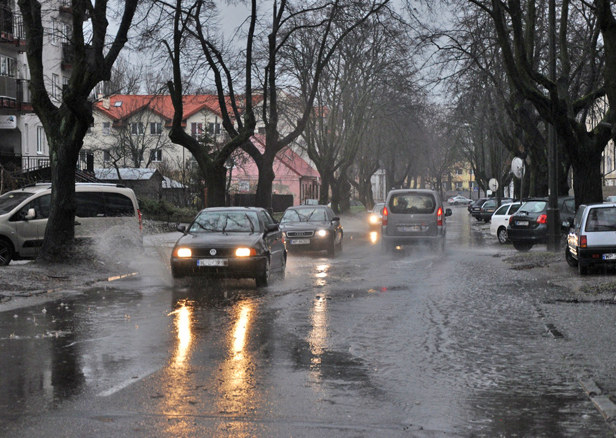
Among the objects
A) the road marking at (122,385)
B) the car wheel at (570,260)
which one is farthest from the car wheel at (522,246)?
the road marking at (122,385)

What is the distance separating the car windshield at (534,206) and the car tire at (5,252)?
594 inches

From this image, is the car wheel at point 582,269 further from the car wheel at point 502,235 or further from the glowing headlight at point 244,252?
the car wheel at point 502,235

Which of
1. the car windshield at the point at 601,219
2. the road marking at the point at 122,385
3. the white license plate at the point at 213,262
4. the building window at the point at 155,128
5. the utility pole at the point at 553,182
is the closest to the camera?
the road marking at the point at 122,385

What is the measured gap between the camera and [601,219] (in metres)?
17.4

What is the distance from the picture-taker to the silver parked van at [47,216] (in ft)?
64.4

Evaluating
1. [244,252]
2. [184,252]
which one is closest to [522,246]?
[244,252]

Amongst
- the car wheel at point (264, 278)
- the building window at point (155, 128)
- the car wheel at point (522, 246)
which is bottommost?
the car wheel at point (522, 246)

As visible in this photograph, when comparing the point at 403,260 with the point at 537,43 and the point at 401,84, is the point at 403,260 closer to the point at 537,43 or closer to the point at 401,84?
the point at 537,43

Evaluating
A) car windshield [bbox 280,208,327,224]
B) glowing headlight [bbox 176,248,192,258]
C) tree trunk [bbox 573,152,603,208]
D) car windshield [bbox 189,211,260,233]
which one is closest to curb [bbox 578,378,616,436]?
glowing headlight [bbox 176,248,192,258]

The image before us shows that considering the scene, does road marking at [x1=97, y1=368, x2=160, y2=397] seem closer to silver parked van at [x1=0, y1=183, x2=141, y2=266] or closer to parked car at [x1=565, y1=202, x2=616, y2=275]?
parked car at [x1=565, y1=202, x2=616, y2=275]

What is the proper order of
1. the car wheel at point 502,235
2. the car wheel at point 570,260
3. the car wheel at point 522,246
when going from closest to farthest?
the car wheel at point 570,260 < the car wheel at point 522,246 < the car wheel at point 502,235

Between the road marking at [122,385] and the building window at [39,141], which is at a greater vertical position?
the building window at [39,141]

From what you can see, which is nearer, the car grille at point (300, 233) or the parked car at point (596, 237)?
the parked car at point (596, 237)

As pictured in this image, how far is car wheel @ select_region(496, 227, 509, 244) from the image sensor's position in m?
32.1
